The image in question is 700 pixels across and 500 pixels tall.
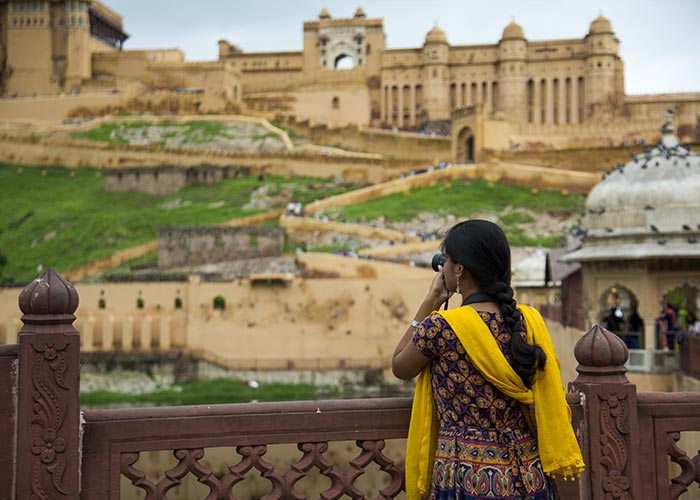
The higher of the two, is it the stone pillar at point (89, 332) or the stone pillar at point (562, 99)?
the stone pillar at point (562, 99)

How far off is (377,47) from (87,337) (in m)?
41.7

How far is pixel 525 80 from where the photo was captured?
218ft

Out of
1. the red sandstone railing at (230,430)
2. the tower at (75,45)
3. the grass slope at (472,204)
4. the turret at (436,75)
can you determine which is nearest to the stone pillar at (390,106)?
the turret at (436,75)

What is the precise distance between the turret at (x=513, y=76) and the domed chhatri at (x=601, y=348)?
62.2 metres

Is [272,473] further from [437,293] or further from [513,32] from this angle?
[513,32]

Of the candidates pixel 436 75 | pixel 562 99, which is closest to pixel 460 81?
pixel 436 75

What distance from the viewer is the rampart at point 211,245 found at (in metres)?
37.4

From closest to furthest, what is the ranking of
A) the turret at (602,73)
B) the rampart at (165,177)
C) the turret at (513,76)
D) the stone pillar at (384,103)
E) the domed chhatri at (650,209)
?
the domed chhatri at (650,209) → the rampart at (165,177) → the turret at (602,73) → the turret at (513,76) → the stone pillar at (384,103)

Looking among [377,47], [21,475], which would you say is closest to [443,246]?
[21,475]

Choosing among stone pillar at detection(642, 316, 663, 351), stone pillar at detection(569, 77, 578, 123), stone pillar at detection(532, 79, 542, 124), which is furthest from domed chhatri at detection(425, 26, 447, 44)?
stone pillar at detection(642, 316, 663, 351)

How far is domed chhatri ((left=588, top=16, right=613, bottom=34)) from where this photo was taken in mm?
64625

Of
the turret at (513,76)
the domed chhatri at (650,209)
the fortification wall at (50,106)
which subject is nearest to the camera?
the domed chhatri at (650,209)

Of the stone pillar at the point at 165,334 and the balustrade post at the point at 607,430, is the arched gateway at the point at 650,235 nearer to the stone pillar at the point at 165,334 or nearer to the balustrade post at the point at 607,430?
the balustrade post at the point at 607,430

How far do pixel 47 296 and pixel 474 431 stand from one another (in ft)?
7.65
